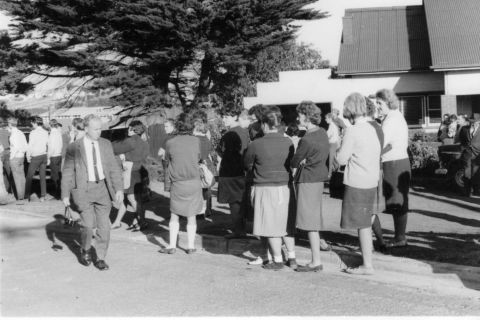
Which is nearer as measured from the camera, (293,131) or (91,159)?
(91,159)

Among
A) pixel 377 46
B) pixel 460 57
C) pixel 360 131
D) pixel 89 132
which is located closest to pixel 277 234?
pixel 360 131

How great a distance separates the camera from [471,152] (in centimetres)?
1206

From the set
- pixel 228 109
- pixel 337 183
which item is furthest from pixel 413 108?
pixel 337 183

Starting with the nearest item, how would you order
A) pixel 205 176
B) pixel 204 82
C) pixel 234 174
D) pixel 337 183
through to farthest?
pixel 337 183 < pixel 234 174 < pixel 205 176 < pixel 204 82

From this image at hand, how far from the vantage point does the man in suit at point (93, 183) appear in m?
7.42

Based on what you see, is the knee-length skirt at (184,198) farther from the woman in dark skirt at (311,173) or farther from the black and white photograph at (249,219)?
the woman in dark skirt at (311,173)

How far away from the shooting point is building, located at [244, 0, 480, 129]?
28281 millimetres

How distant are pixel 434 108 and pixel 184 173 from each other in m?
24.3

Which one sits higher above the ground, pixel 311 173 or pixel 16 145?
pixel 16 145

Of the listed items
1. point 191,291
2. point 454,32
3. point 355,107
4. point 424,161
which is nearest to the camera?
point 191,291

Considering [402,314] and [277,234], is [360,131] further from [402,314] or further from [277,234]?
[402,314]

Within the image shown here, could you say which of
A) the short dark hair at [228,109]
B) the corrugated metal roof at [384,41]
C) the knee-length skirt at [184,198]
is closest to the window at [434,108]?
the corrugated metal roof at [384,41]

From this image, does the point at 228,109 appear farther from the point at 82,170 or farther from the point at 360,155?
the point at 360,155

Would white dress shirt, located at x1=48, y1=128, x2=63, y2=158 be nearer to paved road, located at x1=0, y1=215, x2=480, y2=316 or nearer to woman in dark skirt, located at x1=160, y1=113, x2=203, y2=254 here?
paved road, located at x1=0, y1=215, x2=480, y2=316
